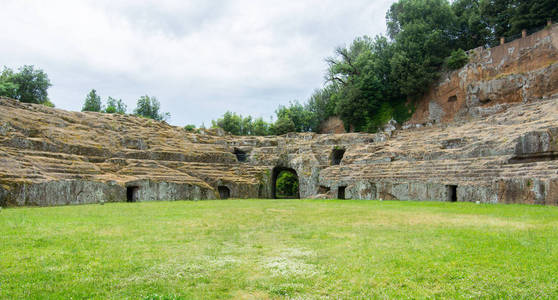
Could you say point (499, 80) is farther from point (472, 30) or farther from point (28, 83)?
point (28, 83)

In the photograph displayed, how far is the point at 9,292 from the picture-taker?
4504mm

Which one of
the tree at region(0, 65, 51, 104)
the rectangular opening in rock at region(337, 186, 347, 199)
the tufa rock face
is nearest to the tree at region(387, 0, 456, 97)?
the tufa rock face

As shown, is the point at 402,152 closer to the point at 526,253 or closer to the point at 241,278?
the point at 526,253

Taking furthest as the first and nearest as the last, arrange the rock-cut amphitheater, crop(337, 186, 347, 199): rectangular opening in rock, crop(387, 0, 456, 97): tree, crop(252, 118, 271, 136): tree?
1. crop(252, 118, 271, 136): tree
2. crop(387, 0, 456, 97): tree
3. crop(337, 186, 347, 199): rectangular opening in rock
4. the rock-cut amphitheater

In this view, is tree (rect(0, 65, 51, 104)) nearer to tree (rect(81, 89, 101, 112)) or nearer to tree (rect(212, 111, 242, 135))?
tree (rect(81, 89, 101, 112))

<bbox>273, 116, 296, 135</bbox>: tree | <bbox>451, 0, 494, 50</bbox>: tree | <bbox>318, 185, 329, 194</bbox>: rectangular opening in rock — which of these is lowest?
<bbox>318, 185, 329, 194</bbox>: rectangular opening in rock

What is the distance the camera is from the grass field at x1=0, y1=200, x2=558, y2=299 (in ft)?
15.5

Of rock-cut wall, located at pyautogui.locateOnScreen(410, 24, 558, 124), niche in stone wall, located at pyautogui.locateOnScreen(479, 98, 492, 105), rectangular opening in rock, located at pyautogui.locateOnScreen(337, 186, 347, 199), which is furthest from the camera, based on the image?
niche in stone wall, located at pyautogui.locateOnScreen(479, 98, 492, 105)

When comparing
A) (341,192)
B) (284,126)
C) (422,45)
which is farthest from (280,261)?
(284,126)

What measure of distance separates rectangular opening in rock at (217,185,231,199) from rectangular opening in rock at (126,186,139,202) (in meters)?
7.48

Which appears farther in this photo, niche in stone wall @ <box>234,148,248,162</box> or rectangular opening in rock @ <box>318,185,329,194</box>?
niche in stone wall @ <box>234,148,248,162</box>

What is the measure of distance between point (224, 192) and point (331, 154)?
32.9ft

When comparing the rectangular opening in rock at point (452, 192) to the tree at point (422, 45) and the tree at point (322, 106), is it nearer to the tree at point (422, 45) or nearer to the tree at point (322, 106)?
the tree at point (422, 45)

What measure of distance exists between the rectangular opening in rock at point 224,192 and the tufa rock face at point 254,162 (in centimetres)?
Result: 56
